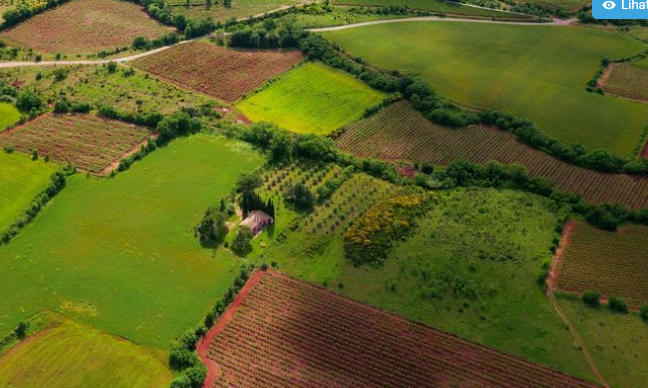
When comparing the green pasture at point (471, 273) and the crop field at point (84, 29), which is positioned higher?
the crop field at point (84, 29)

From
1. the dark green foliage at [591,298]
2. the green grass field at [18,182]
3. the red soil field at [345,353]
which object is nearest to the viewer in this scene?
the red soil field at [345,353]

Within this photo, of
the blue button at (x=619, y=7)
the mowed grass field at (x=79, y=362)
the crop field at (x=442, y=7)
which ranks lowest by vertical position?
the mowed grass field at (x=79, y=362)

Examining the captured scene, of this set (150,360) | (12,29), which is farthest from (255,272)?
(12,29)

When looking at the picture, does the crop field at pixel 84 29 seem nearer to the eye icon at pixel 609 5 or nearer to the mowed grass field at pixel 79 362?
the mowed grass field at pixel 79 362

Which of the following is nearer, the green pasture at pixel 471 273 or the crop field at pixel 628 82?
the green pasture at pixel 471 273

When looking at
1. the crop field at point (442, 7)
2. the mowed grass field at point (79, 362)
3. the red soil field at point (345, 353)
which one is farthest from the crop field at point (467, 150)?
the mowed grass field at point (79, 362)

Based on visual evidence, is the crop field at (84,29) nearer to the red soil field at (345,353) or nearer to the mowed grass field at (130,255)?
the mowed grass field at (130,255)

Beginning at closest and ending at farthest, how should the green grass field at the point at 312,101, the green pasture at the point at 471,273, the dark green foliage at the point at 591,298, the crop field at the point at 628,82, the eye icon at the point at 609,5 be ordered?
the green pasture at the point at 471,273, the dark green foliage at the point at 591,298, the green grass field at the point at 312,101, the eye icon at the point at 609,5, the crop field at the point at 628,82

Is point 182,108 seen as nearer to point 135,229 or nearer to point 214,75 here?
point 214,75
